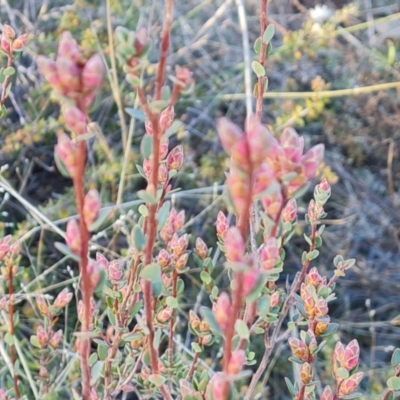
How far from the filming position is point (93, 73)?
1.32 ft

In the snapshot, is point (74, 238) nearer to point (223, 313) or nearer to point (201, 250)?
point (223, 313)

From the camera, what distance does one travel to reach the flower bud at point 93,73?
400mm

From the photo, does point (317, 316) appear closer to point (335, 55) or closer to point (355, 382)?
point (355, 382)

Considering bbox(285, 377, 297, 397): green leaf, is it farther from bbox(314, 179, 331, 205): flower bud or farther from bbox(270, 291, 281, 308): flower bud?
bbox(314, 179, 331, 205): flower bud

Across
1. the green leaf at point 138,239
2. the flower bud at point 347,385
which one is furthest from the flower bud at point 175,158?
the flower bud at point 347,385

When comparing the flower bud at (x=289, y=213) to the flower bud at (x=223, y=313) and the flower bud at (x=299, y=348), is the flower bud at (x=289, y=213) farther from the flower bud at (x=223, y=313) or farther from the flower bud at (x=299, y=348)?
the flower bud at (x=223, y=313)

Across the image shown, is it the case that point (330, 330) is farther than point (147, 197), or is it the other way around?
point (330, 330)

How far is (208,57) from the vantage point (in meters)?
2.51

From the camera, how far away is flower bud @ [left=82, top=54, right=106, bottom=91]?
0.40 meters

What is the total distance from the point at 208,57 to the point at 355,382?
2000mm

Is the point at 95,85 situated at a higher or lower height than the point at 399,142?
higher

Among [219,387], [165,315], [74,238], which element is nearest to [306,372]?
[165,315]

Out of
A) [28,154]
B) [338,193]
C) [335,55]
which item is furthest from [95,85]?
[335,55]

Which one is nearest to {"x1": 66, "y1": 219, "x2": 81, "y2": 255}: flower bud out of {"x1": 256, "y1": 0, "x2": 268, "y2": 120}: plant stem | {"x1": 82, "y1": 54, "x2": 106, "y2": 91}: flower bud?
{"x1": 82, "y1": 54, "x2": 106, "y2": 91}: flower bud
